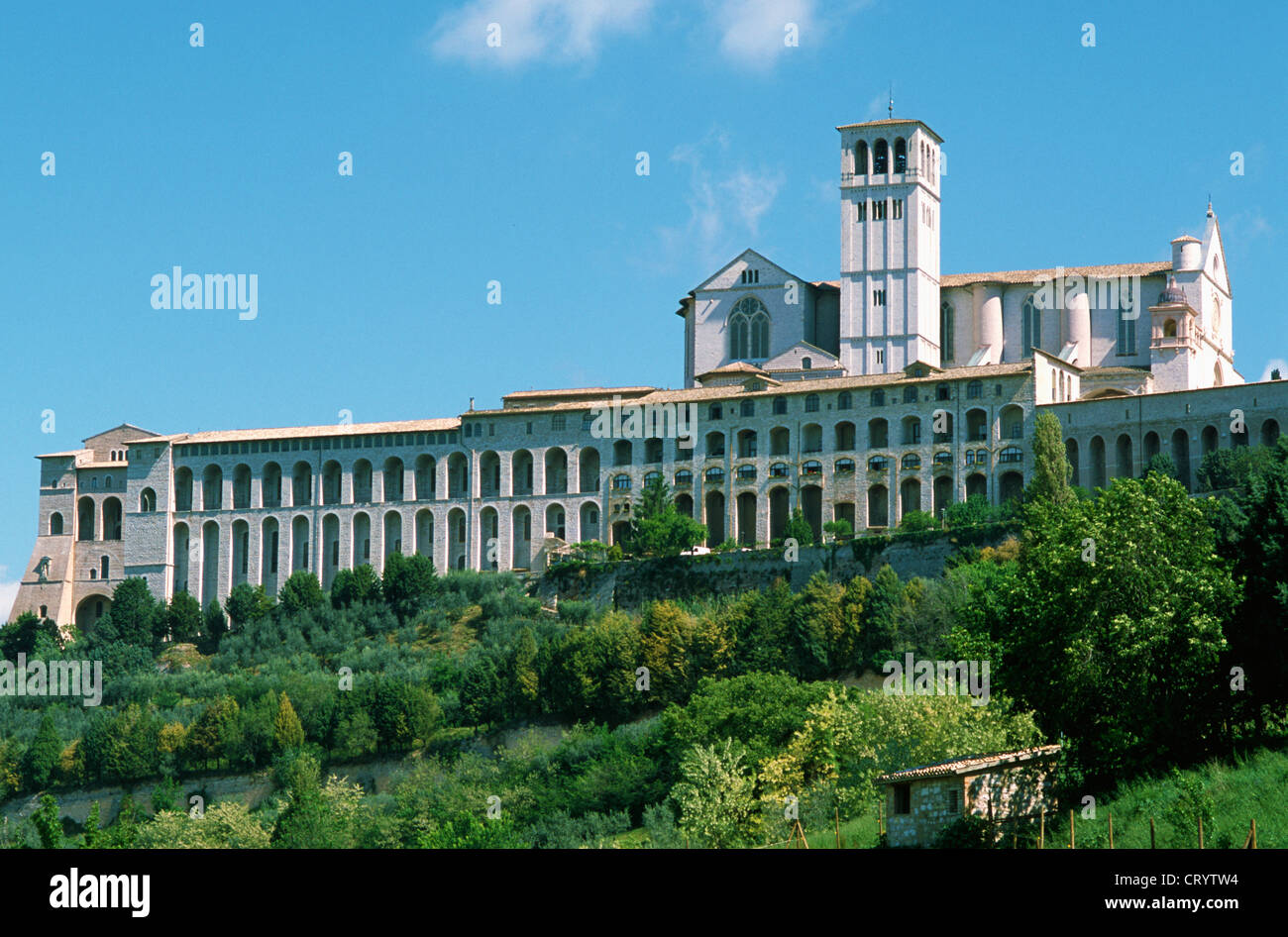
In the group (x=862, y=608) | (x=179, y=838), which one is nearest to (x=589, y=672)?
(x=862, y=608)

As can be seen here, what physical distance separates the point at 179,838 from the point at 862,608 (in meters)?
24.1

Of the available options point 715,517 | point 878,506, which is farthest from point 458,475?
point 878,506

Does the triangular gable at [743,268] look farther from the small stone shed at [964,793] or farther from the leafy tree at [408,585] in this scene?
the small stone shed at [964,793]

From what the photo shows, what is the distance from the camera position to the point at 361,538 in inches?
3750

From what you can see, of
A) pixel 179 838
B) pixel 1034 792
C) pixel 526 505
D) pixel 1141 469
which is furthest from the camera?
pixel 526 505

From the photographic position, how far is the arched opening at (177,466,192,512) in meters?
97.6

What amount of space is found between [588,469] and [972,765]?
53.8 metres

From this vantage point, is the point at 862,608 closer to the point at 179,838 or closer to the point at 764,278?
the point at 179,838

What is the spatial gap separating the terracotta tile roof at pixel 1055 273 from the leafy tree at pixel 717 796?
1852 inches

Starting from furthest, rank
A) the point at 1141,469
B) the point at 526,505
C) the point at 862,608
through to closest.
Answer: the point at 526,505 → the point at 1141,469 → the point at 862,608

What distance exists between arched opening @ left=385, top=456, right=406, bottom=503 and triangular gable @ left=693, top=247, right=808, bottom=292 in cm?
1680

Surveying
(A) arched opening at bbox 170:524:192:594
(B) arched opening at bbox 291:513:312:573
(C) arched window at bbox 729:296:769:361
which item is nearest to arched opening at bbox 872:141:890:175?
(C) arched window at bbox 729:296:769:361

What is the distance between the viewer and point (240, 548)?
96.5m

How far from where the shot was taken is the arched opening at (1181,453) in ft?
261
